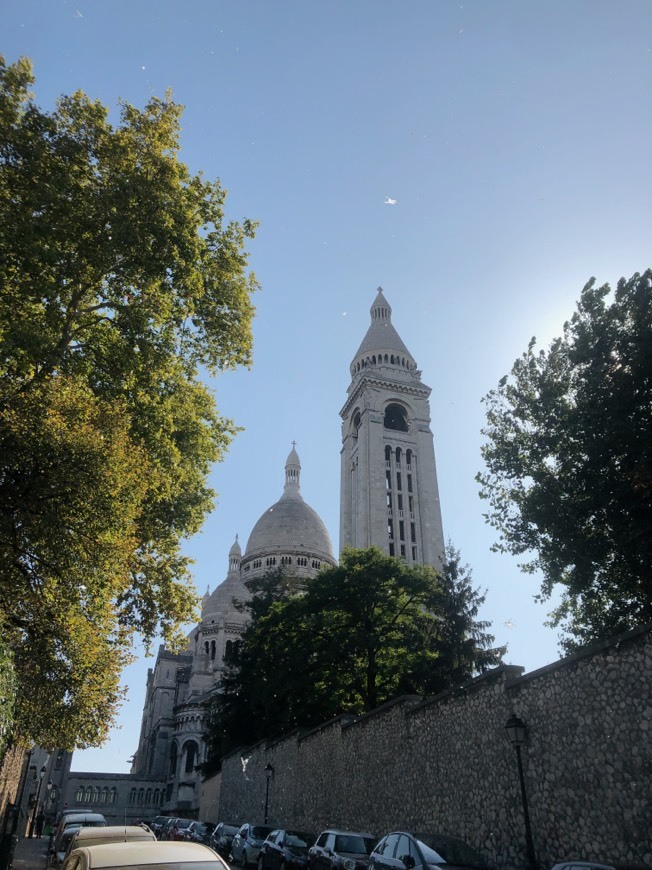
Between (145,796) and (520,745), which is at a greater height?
(145,796)

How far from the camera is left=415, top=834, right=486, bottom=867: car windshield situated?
10.0 metres

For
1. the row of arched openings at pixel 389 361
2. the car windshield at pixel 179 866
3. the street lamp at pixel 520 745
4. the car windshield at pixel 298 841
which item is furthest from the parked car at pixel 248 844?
→ the row of arched openings at pixel 389 361

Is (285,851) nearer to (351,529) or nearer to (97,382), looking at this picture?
(97,382)

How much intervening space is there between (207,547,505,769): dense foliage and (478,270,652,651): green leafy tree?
10.0 m

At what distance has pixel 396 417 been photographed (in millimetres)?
71375

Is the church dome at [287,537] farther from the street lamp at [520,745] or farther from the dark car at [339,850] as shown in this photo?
the street lamp at [520,745]

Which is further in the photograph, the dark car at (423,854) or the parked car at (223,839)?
the parked car at (223,839)

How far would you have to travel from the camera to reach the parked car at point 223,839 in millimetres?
23891

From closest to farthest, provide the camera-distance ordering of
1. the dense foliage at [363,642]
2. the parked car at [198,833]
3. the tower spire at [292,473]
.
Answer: the parked car at [198,833] < the dense foliage at [363,642] < the tower spire at [292,473]

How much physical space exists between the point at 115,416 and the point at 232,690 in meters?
32.1

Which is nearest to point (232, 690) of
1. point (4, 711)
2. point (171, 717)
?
point (4, 711)

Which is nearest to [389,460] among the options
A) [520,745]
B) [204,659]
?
[204,659]

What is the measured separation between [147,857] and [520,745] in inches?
374

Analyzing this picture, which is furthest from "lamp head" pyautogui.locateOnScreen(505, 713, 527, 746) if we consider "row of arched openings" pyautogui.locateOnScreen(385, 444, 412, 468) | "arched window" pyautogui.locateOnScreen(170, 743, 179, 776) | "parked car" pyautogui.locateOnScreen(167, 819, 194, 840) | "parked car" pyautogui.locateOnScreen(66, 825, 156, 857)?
"arched window" pyautogui.locateOnScreen(170, 743, 179, 776)
